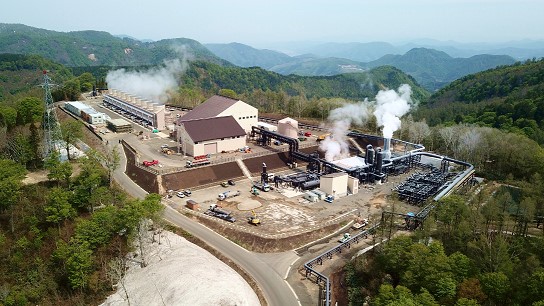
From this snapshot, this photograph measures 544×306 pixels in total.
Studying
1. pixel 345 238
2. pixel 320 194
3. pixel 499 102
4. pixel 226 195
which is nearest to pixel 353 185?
pixel 320 194

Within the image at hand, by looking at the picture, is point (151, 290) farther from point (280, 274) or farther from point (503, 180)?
point (503, 180)

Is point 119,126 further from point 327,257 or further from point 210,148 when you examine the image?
point 327,257

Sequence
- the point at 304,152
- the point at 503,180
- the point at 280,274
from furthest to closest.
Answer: the point at 304,152 → the point at 503,180 → the point at 280,274

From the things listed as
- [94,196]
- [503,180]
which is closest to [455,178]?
[503,180]

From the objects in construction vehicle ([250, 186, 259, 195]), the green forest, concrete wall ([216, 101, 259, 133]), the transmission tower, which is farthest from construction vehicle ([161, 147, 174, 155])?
construction vehicle ([250, 186, 259, 195])

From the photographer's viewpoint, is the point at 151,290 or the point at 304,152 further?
the point at 304,152

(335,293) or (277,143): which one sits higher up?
(277,143)

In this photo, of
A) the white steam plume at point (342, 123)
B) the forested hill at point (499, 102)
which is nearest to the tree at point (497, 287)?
the white steam plume at point (342, 123)

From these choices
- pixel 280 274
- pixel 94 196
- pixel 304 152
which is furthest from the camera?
pixel 304 152
